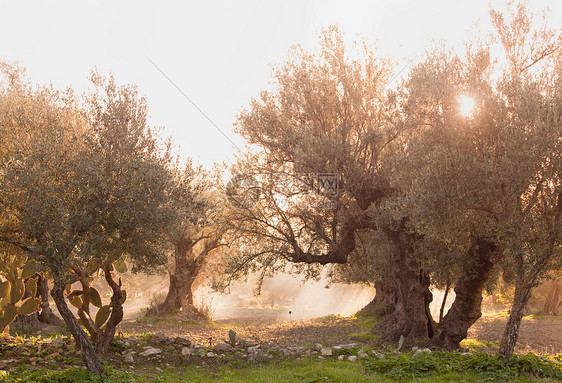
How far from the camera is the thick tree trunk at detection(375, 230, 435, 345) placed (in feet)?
68.4

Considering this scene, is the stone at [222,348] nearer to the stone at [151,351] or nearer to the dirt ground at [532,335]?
the stone at [151,351]

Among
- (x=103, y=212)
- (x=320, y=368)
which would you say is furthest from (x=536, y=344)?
(x=103, y=212)

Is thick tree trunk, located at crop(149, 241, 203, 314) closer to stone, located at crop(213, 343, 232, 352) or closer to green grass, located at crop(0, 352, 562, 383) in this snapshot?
stone, located at crop(213, 343, 232, 352)

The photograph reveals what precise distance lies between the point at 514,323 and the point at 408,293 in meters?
7.73

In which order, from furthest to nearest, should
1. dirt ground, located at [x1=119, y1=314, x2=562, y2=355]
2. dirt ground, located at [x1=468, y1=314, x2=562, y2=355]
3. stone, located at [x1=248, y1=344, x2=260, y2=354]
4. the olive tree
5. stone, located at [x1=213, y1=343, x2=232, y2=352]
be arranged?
dirt ground, located at [x1=119, y1=314, x2=562, y2=355] → dirt ground, located at [x1=468, y1=314, x2=562, y2=355] → stone, located at [x1=213, y1=343, x2=232, y2=352] → stone, located at [x1=248, y1=344, x2=260, y2=354] → the olive tree

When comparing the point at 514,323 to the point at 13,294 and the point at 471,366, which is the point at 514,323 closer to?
the point at 471,366

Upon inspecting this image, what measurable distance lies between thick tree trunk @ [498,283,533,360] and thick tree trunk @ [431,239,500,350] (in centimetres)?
386

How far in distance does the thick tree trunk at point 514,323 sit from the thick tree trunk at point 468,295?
3.86m

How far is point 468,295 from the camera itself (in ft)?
60.3

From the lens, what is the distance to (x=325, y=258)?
834 inches

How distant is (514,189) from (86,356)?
14133mm

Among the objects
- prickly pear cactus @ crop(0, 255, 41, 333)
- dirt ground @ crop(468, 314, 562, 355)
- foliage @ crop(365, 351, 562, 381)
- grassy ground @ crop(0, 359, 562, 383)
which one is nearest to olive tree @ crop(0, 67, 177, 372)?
grassy ground @ crop(0, 359, 562, 383)

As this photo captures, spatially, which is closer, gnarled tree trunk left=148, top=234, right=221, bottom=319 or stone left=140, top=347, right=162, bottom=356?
stone left=140, top=347, right=162, bottom=356

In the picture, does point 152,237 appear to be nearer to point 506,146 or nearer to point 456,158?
point 456,158
